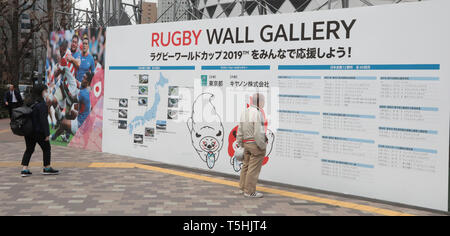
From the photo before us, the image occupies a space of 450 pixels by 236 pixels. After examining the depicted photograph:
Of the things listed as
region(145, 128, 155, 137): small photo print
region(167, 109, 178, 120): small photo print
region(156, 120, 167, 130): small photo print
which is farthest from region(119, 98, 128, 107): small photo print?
region(167, 109, 178, 120): small photo print

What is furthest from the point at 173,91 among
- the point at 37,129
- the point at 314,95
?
the point at 314,95

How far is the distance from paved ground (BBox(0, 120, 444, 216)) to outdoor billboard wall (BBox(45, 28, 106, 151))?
2.00m

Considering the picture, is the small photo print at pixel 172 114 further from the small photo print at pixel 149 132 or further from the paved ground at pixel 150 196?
the paved ground at pixel 150 196

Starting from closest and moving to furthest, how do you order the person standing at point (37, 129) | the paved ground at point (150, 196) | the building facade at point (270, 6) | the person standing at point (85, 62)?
the paved ground at point (150, 196)
the person standing at point (37, 129)
the person standing at point (85, 62)
the building facade at point (270, 6)

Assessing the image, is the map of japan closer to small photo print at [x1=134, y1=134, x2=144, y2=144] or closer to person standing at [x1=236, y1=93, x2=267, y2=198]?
small photo print at [x1=134, y1=134, x2=144, y2=144]

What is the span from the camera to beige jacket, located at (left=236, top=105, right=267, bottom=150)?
18.5 ft

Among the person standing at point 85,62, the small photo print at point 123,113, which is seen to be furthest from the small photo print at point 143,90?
the person standing at point 85,62

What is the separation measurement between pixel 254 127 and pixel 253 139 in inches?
7.2

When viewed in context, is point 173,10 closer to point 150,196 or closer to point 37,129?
point 37,129

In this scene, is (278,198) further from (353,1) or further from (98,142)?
(353,1)

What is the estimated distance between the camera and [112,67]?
925cm

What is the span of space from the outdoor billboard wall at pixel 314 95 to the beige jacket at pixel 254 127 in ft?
3.41

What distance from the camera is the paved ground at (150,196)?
5.06m

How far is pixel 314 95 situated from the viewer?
6.30 m
